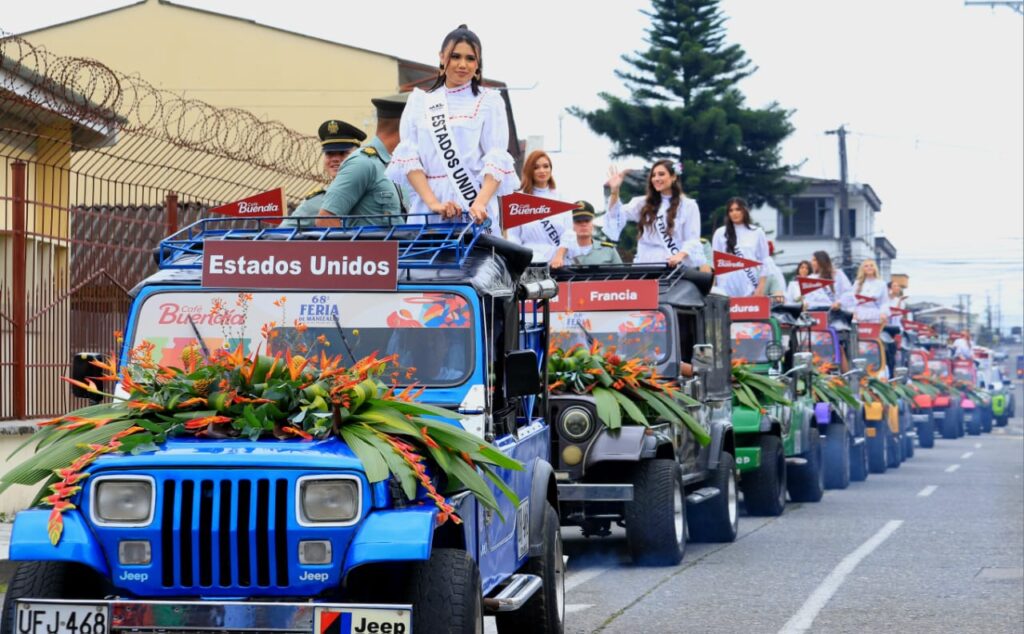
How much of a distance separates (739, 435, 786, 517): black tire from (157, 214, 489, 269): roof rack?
928 cm

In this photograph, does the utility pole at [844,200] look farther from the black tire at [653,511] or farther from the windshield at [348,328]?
the windshield at [348,328]

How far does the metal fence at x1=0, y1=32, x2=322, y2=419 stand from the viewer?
12.4 metres

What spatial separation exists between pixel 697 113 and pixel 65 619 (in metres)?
44.2

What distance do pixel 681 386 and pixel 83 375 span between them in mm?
6908

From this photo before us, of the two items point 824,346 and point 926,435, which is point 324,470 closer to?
point 824,346

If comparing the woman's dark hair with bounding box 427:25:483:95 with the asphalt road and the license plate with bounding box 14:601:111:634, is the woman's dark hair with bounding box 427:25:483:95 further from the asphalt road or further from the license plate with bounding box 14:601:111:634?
the license plate with bounding box 14:601:111:634

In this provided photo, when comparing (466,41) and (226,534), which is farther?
(466,41)

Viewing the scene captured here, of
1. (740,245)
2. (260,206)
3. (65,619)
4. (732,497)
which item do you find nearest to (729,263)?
(740,245)

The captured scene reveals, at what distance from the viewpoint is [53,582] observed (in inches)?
238

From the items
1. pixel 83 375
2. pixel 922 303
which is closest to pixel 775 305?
pixel 83 375

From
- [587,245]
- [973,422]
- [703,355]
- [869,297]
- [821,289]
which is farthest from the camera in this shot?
[973,422]

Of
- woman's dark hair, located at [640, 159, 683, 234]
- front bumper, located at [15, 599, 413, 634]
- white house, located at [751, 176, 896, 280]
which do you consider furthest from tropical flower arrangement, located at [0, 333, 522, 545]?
white house, located at [751, 176, 896, 280]

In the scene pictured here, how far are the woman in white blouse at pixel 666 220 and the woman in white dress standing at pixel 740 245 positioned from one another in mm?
3194

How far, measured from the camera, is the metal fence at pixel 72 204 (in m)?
12.4
